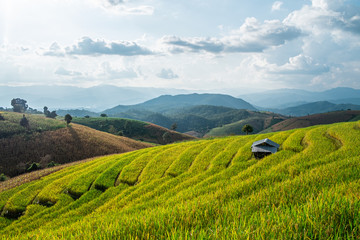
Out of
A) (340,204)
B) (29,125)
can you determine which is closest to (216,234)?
(340,204)

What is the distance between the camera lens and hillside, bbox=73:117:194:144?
130875 millimetres

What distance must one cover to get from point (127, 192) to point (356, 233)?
49.0 feet

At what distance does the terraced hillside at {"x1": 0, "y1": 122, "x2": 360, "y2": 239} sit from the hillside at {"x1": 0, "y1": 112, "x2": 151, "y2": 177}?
111 feet

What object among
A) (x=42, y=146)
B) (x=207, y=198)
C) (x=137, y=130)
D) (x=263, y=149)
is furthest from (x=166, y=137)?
(x=207, y=198)

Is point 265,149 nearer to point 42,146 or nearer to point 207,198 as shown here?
point 207,198

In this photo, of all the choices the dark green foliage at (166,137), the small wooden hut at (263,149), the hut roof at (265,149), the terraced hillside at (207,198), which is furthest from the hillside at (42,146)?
the dark green foliage at (166,137)

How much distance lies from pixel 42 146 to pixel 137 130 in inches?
3578

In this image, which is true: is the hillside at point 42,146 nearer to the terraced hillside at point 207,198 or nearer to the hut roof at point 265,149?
the terraced hillside at point 207,198

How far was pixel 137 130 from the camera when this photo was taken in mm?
148625

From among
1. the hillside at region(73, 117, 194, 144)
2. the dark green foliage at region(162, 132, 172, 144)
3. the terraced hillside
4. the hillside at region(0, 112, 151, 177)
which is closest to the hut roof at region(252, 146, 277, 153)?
the terraced hillside

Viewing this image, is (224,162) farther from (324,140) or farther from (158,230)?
(158,230)

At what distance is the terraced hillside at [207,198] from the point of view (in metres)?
3.27

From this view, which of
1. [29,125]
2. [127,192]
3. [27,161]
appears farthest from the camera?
[29,125]

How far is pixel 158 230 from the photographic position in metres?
3.70
